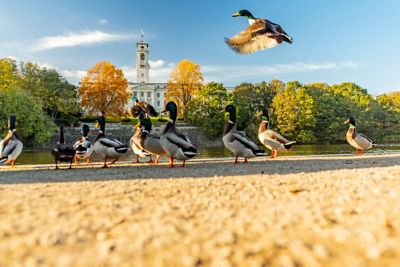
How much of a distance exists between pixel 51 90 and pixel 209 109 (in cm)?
2828

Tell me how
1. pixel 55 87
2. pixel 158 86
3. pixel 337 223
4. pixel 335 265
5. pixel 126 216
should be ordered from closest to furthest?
1. pixel 335 265
2. pixel 337 223
3. pixel 126 216
4. pixel 55 87
5. pixel 158 86

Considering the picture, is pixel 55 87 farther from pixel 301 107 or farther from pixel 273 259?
pixel 273 259

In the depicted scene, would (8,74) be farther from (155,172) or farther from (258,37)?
(258,37)

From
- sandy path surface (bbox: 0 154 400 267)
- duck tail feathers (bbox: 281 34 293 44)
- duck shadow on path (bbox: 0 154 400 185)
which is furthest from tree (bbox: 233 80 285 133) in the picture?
sandy path surface (bbox: 0 154 400 267)

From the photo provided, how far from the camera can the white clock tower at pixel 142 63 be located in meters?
142

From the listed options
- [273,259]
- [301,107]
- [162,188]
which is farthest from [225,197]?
[301,107]

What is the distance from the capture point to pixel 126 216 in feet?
15.4

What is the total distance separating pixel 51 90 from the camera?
5897 centimetres

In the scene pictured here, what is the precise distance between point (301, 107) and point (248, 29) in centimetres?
5130

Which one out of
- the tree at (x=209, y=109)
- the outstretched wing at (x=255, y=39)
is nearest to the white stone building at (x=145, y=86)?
the tree at (x=209, y=109)

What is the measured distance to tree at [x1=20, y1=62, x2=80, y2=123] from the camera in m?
55.9

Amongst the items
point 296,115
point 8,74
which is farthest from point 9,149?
point 296,115

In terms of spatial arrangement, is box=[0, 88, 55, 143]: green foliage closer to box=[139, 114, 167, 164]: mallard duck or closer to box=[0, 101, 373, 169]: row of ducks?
box=[0, 101, 373, 169]: row of ducks

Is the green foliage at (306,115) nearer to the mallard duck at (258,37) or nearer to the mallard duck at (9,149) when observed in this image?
the mallard duck at (9,149)
